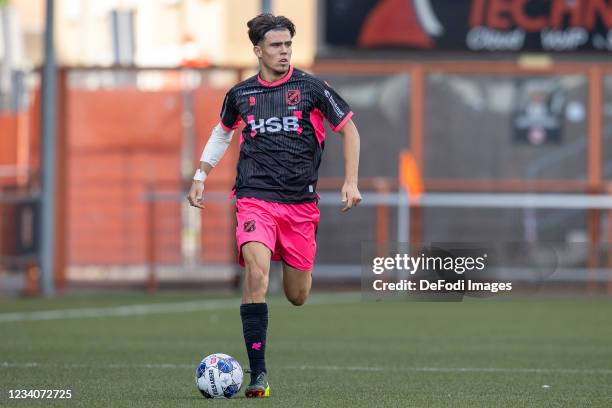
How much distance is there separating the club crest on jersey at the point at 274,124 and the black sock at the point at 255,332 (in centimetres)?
101

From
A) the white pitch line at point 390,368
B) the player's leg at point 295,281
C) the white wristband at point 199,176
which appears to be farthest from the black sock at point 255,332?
the white pitch line at point 390,368

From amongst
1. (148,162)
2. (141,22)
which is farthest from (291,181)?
(141,22)

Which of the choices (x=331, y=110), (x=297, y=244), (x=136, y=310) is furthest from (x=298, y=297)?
(x=136, y=310)

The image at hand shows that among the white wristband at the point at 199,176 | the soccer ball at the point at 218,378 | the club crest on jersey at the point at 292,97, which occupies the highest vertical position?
the club crest on jersey at the point at 292,97

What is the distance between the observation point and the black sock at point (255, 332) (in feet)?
28.2

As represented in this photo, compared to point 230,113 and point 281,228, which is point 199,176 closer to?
point 230,113

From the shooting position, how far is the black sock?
8.61 meters

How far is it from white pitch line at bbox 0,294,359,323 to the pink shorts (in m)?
6.58

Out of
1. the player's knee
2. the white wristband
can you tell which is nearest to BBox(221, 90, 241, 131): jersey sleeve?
the white wristband

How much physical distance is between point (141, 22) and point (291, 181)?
49.0 ft

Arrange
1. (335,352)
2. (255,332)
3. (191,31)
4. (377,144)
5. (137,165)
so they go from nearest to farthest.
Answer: (255,332) < (335,352) < (137,165) < (377,144) < (191,31)

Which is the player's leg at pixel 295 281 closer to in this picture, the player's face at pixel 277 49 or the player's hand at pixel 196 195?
the player's hand at pixel 196 195

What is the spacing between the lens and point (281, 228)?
29.7 ft

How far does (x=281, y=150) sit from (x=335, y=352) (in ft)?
10.7
